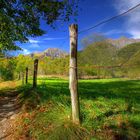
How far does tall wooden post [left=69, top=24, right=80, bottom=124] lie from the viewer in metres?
7.02

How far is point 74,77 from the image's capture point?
23.2 feet

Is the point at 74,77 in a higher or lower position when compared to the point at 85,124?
higher

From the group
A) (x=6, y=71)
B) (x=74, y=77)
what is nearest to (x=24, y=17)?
(x=74, y=77)

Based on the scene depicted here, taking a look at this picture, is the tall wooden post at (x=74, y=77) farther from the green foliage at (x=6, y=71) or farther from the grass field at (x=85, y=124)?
the green foliage at (x=6, y=71)

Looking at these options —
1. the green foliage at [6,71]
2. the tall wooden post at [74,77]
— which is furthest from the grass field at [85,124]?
the green foliage at [6,71]

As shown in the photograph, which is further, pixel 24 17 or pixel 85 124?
pixel 24 17

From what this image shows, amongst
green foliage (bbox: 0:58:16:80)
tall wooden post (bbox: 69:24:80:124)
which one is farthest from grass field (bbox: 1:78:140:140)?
green foliage (bbox: 0:58:16:80)

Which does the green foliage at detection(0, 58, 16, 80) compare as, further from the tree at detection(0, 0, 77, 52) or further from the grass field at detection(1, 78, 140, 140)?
the grass field at detection(1, 78, 140, 140)

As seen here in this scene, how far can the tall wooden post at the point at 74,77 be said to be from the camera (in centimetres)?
702

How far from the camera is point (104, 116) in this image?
7.70 meters

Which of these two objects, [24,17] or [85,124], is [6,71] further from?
[85,124]

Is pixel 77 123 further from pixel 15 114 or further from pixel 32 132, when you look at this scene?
pixel 15 114

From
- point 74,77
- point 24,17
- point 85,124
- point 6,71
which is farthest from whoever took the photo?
point 6,71

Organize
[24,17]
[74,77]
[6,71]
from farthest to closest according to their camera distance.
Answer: [6,71]
[24,17]
[74,77]
